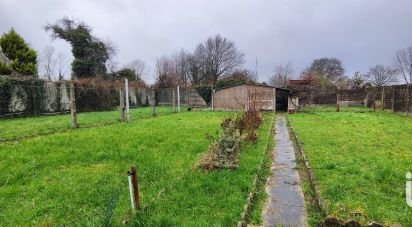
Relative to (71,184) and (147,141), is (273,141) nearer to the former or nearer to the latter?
(147,141)

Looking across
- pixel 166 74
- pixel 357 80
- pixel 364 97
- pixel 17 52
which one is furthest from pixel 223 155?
pixel 357 80

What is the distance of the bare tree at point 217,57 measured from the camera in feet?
162

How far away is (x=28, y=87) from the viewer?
18.0 metres

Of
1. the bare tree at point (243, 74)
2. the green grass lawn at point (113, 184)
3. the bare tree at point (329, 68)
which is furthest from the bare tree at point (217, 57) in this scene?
the green grass lawn at point (113, 184)

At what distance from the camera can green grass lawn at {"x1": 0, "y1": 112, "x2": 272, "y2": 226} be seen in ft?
13.0

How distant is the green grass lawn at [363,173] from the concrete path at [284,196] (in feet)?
1.28

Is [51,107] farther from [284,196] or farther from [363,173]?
[363,173]

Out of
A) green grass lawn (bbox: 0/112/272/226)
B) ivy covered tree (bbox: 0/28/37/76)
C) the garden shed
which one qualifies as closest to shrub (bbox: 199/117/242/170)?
green grass lawn (bbox: 0/112/272/226)

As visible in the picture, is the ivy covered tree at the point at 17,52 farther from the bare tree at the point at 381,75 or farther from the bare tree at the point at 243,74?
the bare tree at the point at 381,75

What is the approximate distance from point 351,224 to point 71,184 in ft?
14.3

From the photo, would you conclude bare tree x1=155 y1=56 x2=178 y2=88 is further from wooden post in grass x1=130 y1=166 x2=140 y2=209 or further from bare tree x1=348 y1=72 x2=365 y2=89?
wooden post in grass x1=130 y1=166 x2=140 y2=209

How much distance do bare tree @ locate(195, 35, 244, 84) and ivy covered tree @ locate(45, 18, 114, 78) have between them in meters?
18.4

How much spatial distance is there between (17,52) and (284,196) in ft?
84.6

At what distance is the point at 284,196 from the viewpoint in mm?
4945
